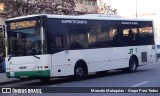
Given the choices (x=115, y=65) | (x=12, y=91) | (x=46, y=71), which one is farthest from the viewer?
(x=115, y=65)

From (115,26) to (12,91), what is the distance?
1151cm

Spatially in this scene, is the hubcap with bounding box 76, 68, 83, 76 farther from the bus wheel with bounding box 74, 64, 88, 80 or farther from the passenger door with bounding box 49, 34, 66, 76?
the passenger door with bounding box 49, 34, 66, 76

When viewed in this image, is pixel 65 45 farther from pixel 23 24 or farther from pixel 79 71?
pixel 23 24

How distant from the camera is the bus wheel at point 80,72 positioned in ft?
64.4

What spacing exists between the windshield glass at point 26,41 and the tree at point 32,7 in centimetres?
990

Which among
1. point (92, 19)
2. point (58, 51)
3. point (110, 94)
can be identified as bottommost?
point (110, 94)

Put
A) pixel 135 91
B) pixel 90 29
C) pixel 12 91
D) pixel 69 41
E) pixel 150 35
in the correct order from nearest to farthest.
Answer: pixel 12 91
pixel 135 91
pixel 69 41
pixel 90 29
pixel 150 35

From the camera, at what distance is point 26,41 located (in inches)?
712

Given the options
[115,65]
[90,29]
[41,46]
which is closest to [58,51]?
[41,46]

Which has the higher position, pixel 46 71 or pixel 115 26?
pixel 115 26

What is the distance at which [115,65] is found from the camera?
22672 millimetres

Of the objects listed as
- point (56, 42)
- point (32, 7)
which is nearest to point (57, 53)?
point (56, 42)

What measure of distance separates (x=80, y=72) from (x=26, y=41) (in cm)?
326

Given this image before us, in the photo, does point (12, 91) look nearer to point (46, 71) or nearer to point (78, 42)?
point (46, 71)
